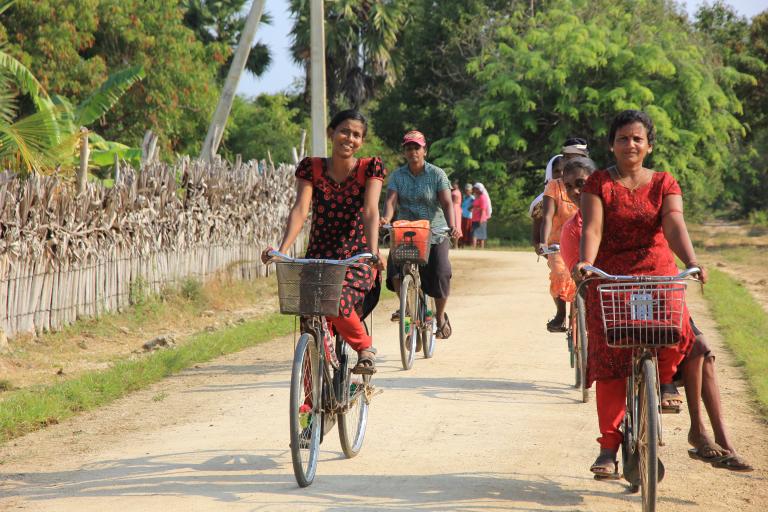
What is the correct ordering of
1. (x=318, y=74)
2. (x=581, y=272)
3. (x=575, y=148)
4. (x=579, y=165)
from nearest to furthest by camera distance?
(x=581, y=272) < (x=579, y=165) < (x=575, y=148) < (x=318, y=74)

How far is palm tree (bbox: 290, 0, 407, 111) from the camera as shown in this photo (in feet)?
135

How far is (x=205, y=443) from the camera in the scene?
22.1 ft

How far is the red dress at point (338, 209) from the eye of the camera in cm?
623

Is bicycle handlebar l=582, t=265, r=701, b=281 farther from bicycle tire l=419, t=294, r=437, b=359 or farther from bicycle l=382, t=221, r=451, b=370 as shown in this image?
bicycle tire l=419, t=294, r=437, b=359

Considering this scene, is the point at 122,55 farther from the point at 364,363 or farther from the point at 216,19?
the point at 364,363

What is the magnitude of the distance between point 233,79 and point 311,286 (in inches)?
554

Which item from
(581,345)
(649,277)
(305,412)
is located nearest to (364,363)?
(305,412)

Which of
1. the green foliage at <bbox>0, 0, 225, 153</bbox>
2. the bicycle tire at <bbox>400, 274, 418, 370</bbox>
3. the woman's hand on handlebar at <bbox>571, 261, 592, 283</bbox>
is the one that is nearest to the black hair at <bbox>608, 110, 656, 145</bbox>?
the woman's hand on handlebar at <bbox>571, 261, 592, 283</bbox>

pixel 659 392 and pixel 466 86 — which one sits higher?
pixel 466 86

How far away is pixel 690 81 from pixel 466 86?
31.3 ft

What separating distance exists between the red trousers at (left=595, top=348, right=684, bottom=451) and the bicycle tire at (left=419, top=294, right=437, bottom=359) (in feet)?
15.4

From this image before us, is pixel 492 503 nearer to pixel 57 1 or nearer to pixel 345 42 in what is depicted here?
pixel 57 1

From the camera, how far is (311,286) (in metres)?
5.49

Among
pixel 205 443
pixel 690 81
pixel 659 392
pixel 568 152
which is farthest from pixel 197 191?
pixel 690 81
